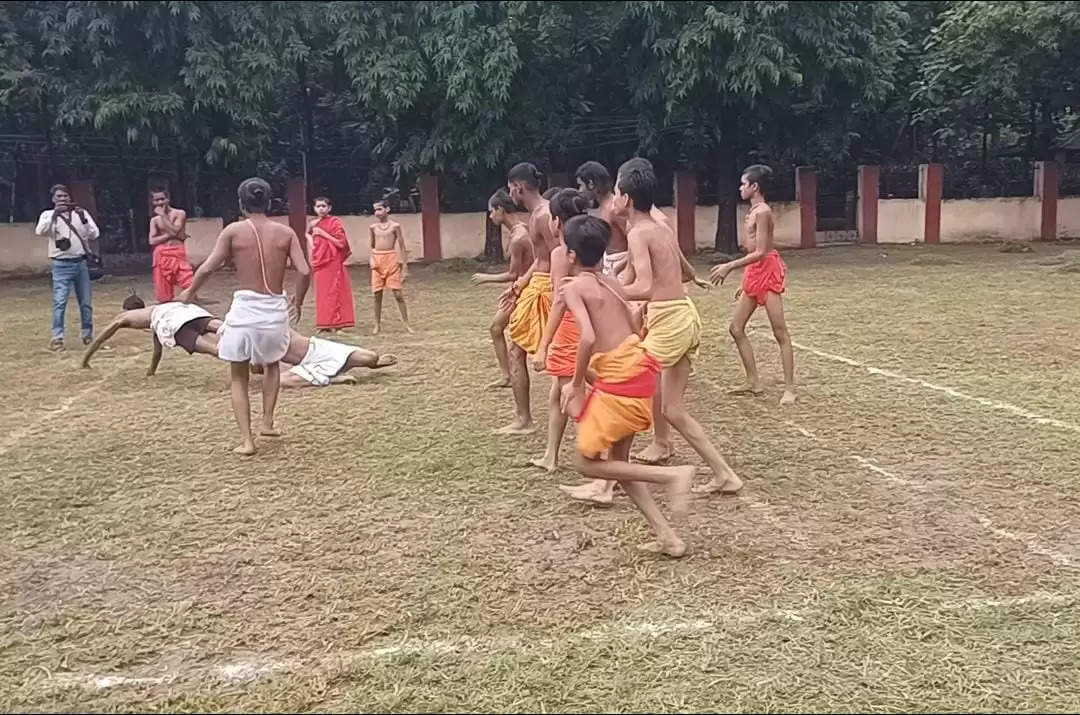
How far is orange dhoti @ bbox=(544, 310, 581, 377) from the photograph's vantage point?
6199 mm

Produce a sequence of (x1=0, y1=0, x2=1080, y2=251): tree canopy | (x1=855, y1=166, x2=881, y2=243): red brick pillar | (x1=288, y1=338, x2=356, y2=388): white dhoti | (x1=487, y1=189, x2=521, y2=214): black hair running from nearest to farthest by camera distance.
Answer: (x1=487, y1=189, x2=521, y2=214): black hair, (x1=288, y1=338, x2=356, y2=388): white dhoti, (x1=0, y1=0, x2=1080, y2=251): tree canopy, (x1=855, y1=166, x2=881, y2=243): red brick pillar

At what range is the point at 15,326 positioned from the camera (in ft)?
43.7

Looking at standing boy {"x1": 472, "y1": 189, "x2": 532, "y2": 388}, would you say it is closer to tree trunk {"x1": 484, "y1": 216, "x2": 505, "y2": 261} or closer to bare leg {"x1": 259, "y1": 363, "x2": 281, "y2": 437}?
bare leg {"x1": 259, "y1": 363, "x2": 281, "y2": 437}

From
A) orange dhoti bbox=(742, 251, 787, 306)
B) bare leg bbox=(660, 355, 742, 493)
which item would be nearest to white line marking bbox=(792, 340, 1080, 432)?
orange dhoti bbox=(742, 251, 787, 306)

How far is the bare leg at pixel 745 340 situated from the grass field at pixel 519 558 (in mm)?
278

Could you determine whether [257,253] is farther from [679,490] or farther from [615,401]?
[679,490]

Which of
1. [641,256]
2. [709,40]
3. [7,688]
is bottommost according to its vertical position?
[7,688]

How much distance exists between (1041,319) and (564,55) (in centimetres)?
1192

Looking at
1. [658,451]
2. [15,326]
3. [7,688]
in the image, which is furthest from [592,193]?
[15,326]

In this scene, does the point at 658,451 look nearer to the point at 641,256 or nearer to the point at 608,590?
the point at 641,256

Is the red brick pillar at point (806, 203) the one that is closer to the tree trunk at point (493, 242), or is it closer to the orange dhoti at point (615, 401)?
the tree trunk at point (493, 242)

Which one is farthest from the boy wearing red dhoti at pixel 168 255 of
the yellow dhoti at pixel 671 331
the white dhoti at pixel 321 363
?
the yellow dhoti at pixel 671 331

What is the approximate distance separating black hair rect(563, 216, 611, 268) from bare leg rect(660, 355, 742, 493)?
43.9 inches

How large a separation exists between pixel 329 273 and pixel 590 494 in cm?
696
